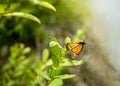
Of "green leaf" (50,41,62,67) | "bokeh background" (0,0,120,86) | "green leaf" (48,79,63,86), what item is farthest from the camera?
"bokeh background" (0,0,120,86)

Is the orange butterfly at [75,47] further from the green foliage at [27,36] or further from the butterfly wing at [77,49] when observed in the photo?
the green foliage at [27,36]

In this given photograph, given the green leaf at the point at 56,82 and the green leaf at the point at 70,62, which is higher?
the green leaf at the point at 70,62

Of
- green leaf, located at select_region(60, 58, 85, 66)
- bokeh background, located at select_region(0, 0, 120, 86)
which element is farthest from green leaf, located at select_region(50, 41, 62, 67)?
bokeh background, located at select_region(0, 0, 120, 86)

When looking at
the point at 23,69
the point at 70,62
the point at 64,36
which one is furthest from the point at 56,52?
the point at 64,36

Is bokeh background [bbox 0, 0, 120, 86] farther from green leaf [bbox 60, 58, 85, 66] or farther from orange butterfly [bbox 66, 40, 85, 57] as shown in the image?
orange butterfly [bbox 66, 40, 85, 57]

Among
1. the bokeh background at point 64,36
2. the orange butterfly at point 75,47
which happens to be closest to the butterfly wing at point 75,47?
the orange butterfly at point 75,47

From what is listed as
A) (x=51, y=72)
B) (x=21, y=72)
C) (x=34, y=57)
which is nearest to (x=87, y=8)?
(x=34, y=57)

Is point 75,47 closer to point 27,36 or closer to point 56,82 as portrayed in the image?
point 56,82

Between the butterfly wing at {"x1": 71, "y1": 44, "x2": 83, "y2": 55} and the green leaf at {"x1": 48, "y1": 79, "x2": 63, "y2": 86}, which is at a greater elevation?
the butterfly wing at {"x1": 71, "y1": 44, "x2": 83, "y2": 55}

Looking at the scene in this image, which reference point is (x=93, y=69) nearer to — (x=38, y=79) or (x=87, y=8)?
(x=38, y=79)
